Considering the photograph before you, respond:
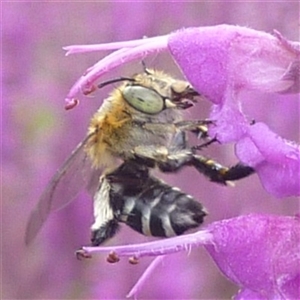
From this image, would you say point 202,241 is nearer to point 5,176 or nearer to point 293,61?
point 293,61

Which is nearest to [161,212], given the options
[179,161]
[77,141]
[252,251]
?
[179,161]

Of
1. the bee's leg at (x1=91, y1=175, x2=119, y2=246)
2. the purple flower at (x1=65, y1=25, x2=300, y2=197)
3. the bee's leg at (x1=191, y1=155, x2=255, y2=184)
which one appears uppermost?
the purple flower at (x1=65, y1=25, x2=300, y2=197)

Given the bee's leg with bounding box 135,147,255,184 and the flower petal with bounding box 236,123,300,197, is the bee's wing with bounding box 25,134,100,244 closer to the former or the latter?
the bee's leg with bounding box 135,147,255,184

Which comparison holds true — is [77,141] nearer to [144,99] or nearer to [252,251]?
[144,99]

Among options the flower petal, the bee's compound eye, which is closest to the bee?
the bee's compound eye

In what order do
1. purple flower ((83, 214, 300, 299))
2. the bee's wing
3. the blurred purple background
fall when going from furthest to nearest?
the blurred purple background, the bee's wing, purple flower ((83, 214, 300, 299))

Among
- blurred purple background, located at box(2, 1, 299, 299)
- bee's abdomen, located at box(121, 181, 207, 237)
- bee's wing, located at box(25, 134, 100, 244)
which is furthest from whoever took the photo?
blurred purple background, located at box(2, 1, 299, 299)

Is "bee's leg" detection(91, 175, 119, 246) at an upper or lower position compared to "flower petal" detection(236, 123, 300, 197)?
lower
